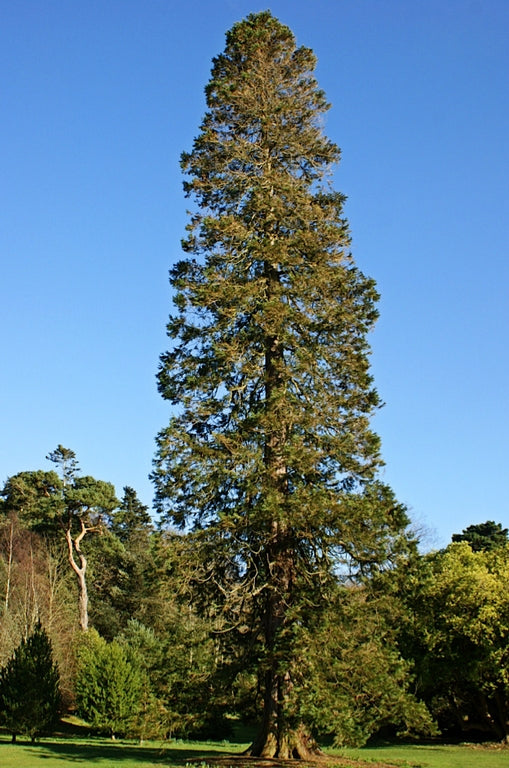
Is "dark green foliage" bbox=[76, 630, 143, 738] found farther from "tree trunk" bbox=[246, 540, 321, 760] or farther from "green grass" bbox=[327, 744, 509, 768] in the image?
"tree trunk" bbox=[246, 540, 321, 760]

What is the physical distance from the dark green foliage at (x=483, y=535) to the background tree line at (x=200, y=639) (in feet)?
0.37

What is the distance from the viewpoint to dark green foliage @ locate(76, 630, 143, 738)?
28047mm

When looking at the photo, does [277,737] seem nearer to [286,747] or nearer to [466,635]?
[286,747]

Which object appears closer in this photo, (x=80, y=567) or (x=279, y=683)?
(x=279, y=683)

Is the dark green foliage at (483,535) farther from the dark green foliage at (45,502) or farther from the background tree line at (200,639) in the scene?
the dark green foliage at (45,502)

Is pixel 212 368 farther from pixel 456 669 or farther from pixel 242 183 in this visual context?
pixel 456 669

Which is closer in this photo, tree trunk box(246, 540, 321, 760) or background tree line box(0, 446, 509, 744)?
tree trunk box(246, 540, 321, 760)

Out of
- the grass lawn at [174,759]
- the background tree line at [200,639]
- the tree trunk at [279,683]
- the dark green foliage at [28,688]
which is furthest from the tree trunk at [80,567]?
the tree trunk at [279,683]

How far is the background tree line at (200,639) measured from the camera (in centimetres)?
1281

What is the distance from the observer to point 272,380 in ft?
50.1

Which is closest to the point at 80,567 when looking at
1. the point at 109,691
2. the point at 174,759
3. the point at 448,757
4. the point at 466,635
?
the point at 109,691

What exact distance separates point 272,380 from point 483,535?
40.3 metres

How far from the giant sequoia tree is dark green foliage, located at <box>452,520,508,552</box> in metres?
35.6

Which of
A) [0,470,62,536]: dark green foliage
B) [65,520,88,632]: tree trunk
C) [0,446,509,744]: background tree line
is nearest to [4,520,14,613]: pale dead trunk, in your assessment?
[0,446,509,744]: background tree line
